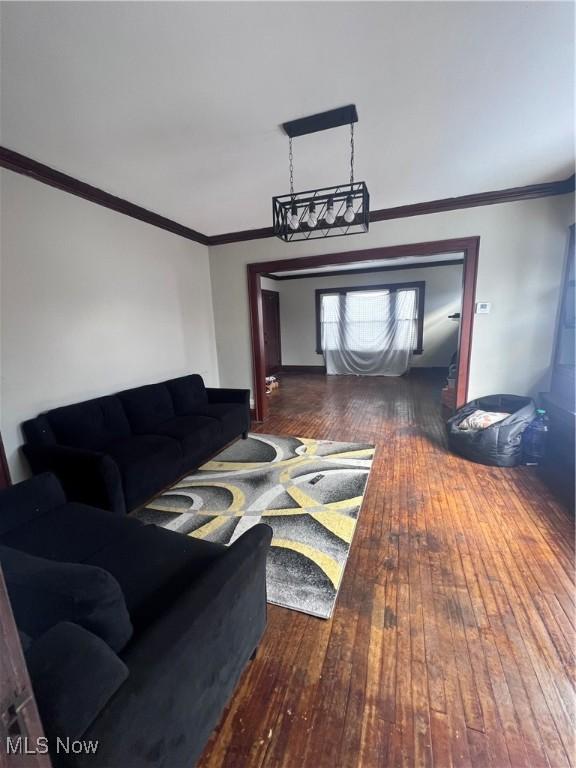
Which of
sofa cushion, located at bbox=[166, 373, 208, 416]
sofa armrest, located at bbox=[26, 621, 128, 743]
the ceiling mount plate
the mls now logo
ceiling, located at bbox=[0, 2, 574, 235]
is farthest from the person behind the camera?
sofa cushion, located at bbox=[166, 373, 208, 416]

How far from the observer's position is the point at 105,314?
10.1 feet

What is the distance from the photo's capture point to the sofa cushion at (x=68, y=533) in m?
1.48

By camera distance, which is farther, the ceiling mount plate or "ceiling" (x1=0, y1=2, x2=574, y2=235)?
the ceiling mount plate

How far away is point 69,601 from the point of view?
865 mm

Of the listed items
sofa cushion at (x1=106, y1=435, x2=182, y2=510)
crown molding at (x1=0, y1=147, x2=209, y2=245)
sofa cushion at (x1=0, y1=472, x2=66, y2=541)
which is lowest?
sofa cushion at (x1=106, y1=435, x2=182, y2=510)

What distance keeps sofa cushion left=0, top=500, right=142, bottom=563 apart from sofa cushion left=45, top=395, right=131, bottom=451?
34.9 inches

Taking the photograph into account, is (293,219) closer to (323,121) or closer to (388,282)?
(323,121)

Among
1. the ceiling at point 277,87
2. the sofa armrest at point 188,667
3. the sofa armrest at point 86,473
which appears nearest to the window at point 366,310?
the ceiling at point 277,87

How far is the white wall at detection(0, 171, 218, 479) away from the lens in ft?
7.77

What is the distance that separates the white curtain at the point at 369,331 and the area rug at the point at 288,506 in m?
4.31

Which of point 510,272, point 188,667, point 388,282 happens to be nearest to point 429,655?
point 188,667

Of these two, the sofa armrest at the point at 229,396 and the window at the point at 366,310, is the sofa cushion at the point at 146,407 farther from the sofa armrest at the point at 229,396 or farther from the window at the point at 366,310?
the window at the point at 366,310

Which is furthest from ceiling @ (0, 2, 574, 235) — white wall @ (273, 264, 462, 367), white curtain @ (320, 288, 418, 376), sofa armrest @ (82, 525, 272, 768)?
white curtain @ (320, 288, 418, 376)

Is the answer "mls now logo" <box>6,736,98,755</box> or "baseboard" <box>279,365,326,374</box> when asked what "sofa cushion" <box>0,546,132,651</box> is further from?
"baseboard" <box>279,365,326,374</box>
